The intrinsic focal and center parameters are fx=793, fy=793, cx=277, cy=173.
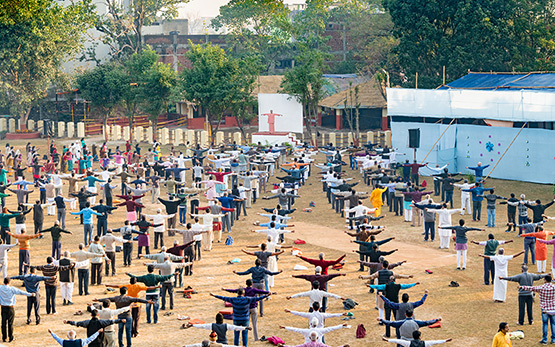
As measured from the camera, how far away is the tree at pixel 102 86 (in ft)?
201

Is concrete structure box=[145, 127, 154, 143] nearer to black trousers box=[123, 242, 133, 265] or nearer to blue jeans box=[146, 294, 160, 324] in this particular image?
black trousers box=[123, 242, 133, 265]

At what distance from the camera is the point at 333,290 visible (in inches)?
880

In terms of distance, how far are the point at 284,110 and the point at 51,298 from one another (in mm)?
37044

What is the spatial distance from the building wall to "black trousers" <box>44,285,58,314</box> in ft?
87.3

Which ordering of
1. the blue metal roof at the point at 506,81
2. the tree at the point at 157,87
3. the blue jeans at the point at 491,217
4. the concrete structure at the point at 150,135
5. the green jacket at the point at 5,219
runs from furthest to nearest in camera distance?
the concrete structure at the point at 150,135
the tree at the point at 157,87
the blue metal roof at the point at 506,81
the blue jeans at the point at 491,217
the green jacket at the point at 5,219

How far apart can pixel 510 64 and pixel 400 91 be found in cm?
1098

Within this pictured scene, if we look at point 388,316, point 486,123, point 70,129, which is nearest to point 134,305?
point 388,316

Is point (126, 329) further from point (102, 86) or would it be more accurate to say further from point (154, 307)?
point (102, 86)

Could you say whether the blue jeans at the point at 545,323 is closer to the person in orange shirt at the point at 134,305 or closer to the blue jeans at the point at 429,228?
the person in orange shirt at the point at 134,305

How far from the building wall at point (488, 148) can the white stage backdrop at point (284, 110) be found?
10877mm

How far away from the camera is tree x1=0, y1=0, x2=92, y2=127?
58469 millimetres

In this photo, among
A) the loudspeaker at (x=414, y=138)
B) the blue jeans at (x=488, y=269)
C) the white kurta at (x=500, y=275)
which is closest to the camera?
the white kurta at (x=500, y=275)

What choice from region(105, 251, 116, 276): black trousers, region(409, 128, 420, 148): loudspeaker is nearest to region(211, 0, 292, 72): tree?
region(409, 128, 420, 148): loudspeaker

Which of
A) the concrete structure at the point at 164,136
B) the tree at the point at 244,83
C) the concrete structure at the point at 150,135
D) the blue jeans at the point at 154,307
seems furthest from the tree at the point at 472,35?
the blue jeans at the point at 154,307
